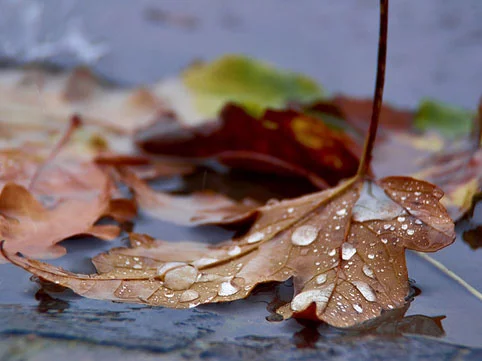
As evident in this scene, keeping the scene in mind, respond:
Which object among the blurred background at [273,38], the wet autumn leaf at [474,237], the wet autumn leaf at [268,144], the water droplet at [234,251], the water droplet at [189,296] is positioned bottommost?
the water droplet at [189,296]

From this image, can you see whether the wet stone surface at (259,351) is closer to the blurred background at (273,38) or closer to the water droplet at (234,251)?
the water droplet at (234,251)

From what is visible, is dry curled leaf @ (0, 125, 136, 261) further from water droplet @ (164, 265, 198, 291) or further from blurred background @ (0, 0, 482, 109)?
blurred background @ (0, 0, 482, 109)

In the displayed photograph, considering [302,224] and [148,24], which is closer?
[302,224]

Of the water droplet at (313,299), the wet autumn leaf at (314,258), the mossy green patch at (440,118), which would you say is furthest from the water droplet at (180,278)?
→ the mossy green patch at (440,118)

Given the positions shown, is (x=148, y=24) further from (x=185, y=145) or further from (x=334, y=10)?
(x=185, y=145)

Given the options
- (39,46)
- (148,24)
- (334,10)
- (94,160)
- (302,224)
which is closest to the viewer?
(302,224)

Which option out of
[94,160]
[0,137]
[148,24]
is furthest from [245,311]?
[148,24]

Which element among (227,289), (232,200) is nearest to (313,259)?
(227,289)

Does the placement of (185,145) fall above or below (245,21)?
below
